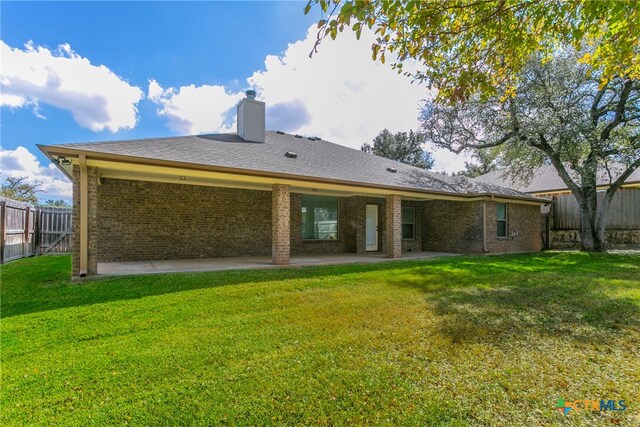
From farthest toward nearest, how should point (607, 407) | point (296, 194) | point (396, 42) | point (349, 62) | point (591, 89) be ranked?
point (591, 89) < point (296, 194) < point (349, 62) < point (396, 42) < point (607, 407)

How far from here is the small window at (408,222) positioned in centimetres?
1470

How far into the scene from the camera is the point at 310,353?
354 centimetres

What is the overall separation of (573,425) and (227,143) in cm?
1061

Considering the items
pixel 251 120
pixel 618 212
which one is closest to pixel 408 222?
pixel 251 120

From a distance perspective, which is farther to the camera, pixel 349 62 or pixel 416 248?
pixel 416 248

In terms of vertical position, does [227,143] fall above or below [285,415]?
above

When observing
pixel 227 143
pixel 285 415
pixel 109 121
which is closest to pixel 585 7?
pixel 285 415

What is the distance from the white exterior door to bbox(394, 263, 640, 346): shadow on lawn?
4856 mm

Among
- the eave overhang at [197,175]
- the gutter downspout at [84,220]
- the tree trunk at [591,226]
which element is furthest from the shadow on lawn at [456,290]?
the tree trunk at [591,226]

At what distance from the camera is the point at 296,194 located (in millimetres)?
12359

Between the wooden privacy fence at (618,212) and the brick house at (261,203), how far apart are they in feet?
7.19

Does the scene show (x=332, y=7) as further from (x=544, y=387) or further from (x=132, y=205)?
(x=132, y=205)

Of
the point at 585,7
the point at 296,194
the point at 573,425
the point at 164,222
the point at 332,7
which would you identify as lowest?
the point at 573,425

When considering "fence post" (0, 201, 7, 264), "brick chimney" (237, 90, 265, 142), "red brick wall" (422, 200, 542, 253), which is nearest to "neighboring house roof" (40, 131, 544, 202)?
"brick chimney" (237, 90, 265, 142)
